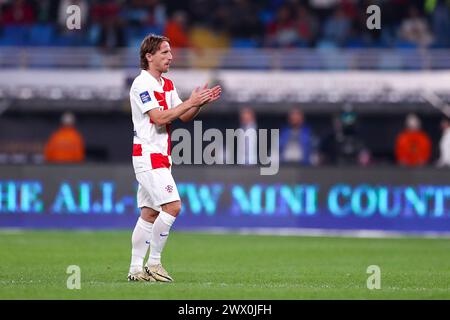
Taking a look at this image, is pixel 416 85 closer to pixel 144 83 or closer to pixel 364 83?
pixel 364 83

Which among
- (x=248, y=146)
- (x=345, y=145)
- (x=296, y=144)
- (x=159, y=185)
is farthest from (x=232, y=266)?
(x=345, y=145)

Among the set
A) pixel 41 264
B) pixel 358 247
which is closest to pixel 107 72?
pixel 358 247

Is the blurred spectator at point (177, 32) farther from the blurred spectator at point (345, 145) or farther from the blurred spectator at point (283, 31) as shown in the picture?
the blurred spectator at point (345, 145)

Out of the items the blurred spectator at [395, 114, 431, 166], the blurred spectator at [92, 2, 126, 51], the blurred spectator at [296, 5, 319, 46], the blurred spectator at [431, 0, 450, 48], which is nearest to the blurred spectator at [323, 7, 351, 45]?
the blurred spectator at [296, 5, 319, 46]

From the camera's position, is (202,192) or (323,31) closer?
(202,192)

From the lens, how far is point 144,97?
1195cm

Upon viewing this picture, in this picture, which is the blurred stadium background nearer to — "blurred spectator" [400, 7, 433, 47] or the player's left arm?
"blurred spectator" [400, 7, 433, 47]

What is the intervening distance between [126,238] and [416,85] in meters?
9.42

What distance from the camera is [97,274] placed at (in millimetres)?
13164

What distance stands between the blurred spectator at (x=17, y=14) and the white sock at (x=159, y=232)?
1760 centimetres

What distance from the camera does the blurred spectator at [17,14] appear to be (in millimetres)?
28719

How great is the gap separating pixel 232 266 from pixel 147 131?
3.34 metres

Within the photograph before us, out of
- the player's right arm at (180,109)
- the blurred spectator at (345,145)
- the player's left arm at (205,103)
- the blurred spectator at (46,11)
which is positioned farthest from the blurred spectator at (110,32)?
the player's right arm at (180,109)

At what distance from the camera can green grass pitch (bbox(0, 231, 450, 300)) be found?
1093 cm
